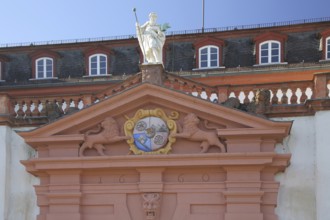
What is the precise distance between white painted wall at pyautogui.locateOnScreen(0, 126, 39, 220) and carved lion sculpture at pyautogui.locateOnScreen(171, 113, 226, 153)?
135 inches

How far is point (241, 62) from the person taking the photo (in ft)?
75.8

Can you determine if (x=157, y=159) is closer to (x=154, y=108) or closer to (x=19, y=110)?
(x=154, y=108)

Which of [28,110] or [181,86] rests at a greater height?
[181,86]

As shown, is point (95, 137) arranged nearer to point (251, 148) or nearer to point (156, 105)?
point (156, 105)

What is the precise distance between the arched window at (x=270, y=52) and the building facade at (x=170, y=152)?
8.10m

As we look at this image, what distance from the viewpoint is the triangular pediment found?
46.3 ft

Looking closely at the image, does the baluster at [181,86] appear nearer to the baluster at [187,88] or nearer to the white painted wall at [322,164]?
the baluster at [187,88]

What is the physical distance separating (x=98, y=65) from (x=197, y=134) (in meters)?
10.5

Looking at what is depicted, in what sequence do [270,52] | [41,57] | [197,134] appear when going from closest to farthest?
1. [197,134]
2. [270,52]
3. [41,57]

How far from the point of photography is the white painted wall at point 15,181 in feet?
50.1

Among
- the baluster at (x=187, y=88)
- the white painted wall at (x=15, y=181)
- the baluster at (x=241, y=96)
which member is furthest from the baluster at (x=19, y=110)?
the baluster at (x=241, y=96)

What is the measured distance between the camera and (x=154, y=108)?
584 inches

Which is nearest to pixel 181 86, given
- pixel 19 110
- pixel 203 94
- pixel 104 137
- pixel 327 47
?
pixel 203 94


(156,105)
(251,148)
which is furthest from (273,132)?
(156,105)
